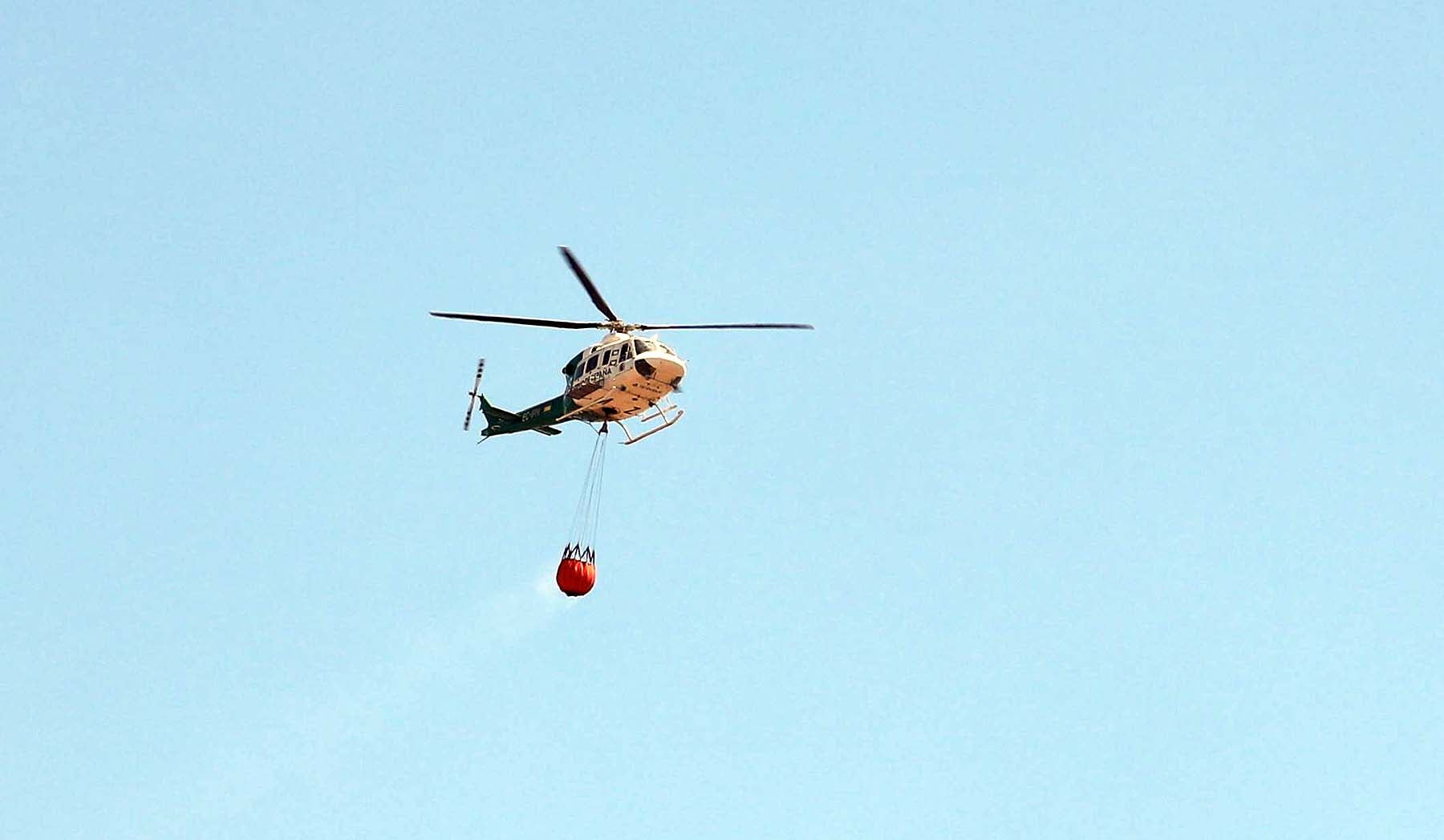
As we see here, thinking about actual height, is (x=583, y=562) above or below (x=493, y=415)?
below

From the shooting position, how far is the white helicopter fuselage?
2457 inches

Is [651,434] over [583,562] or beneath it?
over

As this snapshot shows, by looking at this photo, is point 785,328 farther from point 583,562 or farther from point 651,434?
point 583,562

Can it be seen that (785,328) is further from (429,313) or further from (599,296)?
(429,313)

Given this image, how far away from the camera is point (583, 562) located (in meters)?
62.8

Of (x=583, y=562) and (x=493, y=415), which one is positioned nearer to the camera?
(x=583, y=562)

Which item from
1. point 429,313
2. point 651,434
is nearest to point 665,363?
point 651,434

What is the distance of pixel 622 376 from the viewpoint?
62750 mm

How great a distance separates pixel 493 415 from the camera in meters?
69.6

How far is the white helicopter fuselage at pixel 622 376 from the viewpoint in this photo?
62.4 m

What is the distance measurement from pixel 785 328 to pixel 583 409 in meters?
7.05

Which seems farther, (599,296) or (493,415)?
(493,415)

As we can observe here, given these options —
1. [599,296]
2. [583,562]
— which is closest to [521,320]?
[599,296]

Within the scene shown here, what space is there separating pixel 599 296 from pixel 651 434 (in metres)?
4.63
